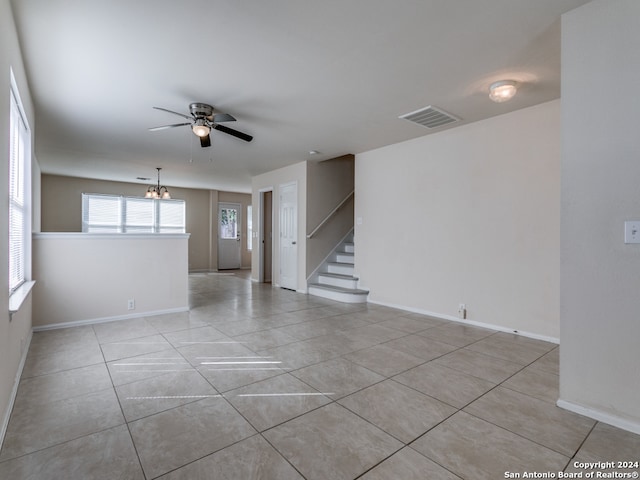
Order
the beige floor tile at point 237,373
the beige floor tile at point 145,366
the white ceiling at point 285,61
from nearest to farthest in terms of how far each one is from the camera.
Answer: the white ceiling at point 285,61 → the beige floor tile at point 237,373 → the beige floor tile at point 145,366

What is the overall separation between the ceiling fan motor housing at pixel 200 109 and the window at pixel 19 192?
4.51 feet

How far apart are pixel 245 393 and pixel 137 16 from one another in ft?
8.55

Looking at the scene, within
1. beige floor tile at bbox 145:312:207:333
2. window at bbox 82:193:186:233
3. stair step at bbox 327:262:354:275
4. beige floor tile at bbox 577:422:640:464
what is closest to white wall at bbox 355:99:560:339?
stair step at bbox 327:262:354:275

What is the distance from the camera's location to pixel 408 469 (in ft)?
4.97

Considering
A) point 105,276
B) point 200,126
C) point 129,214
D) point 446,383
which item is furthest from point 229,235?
point 446,383

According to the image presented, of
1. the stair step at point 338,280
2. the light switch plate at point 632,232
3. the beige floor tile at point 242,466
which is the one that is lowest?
the beige floor tile at point 242,466

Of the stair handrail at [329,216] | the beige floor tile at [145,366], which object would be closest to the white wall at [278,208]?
the stair handrail at [329,216]

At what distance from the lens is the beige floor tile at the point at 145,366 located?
250cm

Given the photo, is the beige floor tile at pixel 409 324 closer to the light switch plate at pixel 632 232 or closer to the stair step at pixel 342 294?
the stair step at pixel 342 294

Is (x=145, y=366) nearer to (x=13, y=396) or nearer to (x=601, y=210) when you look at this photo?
(x=13, y=396)

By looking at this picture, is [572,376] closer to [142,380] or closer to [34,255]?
[142,380]

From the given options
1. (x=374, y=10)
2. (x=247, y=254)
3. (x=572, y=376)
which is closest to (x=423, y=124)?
(x=374, y=10)

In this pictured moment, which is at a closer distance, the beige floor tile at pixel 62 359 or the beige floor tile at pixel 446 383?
the beige floor tile at pixel 446 383

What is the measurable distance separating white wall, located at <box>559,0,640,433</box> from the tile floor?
10.4 inches
